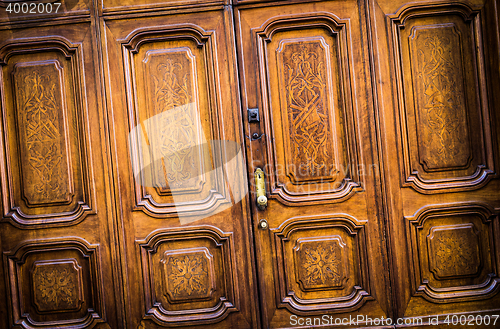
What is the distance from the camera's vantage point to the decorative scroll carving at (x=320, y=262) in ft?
6.33

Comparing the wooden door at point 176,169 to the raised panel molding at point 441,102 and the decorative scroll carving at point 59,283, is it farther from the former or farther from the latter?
the raised panel molding at point 441,102

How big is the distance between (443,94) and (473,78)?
0.20 m

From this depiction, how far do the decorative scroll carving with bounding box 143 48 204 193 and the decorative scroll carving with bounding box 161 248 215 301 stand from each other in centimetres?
43

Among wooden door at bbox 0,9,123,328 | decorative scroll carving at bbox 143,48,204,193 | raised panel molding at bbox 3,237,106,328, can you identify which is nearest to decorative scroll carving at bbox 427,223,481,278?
decorative scroll carving at bbox 143,48,204,193

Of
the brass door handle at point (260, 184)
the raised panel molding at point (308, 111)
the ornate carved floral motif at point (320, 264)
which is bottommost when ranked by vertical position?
the ornate carved floral motif at point (320, 264)

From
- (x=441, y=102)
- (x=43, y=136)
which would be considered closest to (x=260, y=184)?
(x=441, y=102)

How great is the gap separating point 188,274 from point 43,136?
1223mm

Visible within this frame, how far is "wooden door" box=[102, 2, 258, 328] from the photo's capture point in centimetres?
191

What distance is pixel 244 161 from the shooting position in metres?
1.92

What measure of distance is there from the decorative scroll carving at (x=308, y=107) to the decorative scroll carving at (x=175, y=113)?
22.4 inches

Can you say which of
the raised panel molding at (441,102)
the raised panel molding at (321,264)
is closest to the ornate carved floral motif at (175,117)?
the raised panel molding at (321,264)

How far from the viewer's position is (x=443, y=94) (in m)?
1.90

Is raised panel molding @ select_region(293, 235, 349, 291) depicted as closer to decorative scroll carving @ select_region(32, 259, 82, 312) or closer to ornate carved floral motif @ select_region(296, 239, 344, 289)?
ornate carved floral motif @ select_region(296, 239, 344, 289)

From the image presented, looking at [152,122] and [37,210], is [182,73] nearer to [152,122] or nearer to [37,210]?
[152,122]
